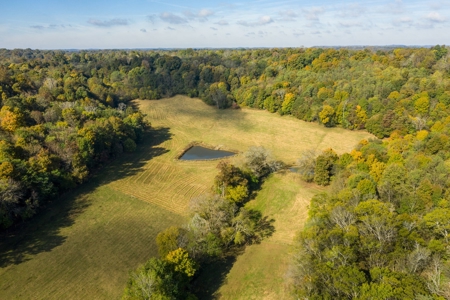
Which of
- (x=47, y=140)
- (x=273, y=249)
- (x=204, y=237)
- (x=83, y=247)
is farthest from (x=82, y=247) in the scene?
(x=273, y=249)

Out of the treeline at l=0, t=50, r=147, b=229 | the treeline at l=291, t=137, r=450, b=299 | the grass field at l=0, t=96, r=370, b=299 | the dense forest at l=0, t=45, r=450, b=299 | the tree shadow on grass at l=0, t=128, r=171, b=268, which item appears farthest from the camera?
the treeline at l=0, t=50, r=147, b=229

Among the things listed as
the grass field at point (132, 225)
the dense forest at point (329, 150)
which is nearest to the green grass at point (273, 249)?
the grass field at point (132, 225)

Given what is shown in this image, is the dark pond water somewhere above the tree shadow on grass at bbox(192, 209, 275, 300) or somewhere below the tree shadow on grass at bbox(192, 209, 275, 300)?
above

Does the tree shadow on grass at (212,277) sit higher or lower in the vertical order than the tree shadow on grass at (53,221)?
lower

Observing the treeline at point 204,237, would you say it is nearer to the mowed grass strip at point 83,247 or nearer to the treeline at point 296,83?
the mowed grass strip at point 83,247

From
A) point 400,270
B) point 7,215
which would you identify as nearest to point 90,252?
point 7,215

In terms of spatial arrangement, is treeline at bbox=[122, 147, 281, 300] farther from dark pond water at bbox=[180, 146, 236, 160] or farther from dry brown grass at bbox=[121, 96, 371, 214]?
dark pond water at bbox=[180, 146, 236, 160]

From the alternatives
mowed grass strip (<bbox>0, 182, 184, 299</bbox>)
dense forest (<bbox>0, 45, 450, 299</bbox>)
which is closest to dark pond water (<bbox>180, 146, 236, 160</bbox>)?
dense forest (<bbox>0, 45, 450, 299</bbox>)
